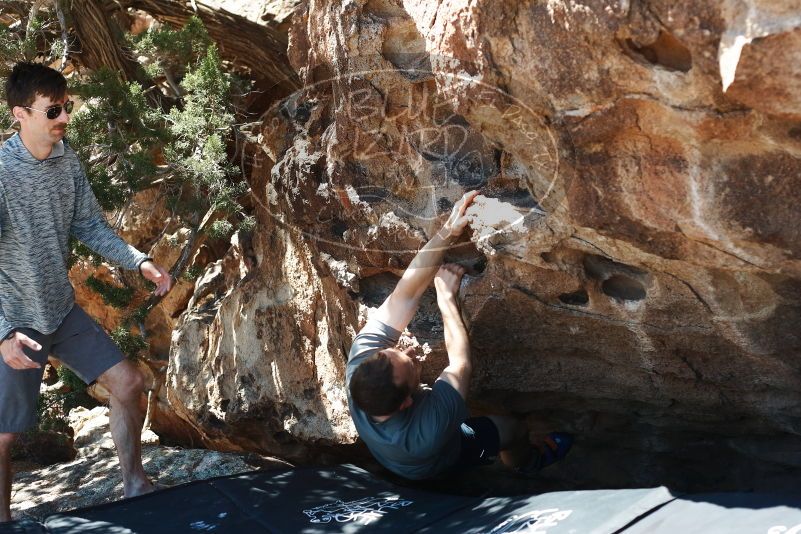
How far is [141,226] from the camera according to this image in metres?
6.20

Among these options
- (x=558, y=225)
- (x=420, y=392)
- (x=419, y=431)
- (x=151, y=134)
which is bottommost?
(x=419, y=431)

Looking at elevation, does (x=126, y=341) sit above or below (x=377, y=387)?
above

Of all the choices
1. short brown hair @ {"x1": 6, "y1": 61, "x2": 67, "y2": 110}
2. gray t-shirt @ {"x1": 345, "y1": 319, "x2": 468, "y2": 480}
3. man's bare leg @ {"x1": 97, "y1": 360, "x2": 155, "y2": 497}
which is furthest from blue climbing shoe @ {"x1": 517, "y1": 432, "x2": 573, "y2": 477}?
short brown hair @ {"x1": 6, "y1": 61, "x2": 67, "y2": 110}

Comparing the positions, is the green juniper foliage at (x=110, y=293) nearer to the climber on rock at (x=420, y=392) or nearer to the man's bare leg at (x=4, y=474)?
the man's bare leg at (x=4, y=474)

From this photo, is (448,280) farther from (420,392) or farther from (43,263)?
(43,263)

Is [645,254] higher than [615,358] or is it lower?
higher

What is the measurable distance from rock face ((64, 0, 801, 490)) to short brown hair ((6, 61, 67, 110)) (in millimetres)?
1064

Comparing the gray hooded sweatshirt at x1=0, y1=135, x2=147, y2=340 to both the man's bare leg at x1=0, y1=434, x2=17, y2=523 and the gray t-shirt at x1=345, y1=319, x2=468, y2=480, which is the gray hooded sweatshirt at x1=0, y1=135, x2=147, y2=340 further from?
the gray t-shirt at x1=345, y1=319, x2=468, y2=480

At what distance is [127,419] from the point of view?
3.84 m

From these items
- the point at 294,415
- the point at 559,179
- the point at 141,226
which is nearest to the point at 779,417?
the point at 559,179

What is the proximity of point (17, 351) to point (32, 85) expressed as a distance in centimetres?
101

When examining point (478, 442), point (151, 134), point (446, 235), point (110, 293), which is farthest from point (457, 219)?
point (110, 293)

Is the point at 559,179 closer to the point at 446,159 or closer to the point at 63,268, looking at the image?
the point at 446,159

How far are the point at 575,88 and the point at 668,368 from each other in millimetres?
1368
